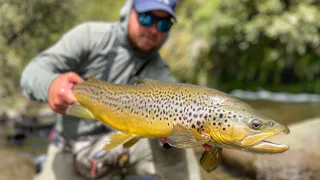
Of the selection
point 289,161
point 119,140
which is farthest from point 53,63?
point 289,161

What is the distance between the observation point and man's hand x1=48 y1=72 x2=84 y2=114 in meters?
2.68

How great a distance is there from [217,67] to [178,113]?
29.8 feet

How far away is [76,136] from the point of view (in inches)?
135

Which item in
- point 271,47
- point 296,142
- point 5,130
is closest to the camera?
point 296,142

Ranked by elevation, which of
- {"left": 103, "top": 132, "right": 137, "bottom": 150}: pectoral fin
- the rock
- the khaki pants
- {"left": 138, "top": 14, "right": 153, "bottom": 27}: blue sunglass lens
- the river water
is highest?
{"left": 138, "top": 14, "right": 153, "bottom": 27}: blue sunglass lens

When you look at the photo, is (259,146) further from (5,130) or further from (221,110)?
(5,130)

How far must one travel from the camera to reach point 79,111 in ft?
8.97

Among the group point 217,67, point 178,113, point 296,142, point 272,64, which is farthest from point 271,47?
point 178,113

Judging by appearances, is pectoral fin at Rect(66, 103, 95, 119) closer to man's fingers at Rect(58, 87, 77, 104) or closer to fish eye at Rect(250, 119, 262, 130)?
man's fingers at Rect(58, 87, 77, 104)

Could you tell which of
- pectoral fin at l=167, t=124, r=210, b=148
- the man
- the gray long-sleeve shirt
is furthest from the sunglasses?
pectoral fin at l=167, t=124, r=210, b=148

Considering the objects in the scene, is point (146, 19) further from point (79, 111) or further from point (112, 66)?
point (79, 111)

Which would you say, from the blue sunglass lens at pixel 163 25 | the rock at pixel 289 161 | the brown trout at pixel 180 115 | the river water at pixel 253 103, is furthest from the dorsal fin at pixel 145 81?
the rock at pixel 289 161

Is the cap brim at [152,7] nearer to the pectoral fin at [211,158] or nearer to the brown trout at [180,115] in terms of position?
the brown trout at [180,115]

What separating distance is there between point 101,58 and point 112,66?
4.2 inches
